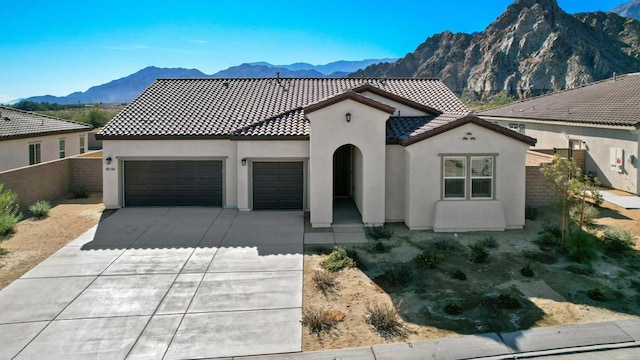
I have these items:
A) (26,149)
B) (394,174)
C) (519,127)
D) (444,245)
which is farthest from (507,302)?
(519,127)

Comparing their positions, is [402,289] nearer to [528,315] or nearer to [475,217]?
[528,315]

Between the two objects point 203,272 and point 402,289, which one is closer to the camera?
point 402,289

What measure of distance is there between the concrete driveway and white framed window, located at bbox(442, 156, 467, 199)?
5070mm

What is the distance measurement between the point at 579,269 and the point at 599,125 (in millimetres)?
13173

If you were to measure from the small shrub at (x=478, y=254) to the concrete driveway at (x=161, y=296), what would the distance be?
4523mm

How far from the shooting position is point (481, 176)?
1541 cm

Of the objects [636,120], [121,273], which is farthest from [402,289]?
[636,120]

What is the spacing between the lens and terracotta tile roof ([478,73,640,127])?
2213 cm

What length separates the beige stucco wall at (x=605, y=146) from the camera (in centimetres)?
2044

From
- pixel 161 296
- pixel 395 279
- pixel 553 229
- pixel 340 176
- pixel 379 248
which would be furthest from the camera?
pixel 340 176

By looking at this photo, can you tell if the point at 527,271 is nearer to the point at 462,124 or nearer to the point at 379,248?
the point at 379,248

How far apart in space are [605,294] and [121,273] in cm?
1100

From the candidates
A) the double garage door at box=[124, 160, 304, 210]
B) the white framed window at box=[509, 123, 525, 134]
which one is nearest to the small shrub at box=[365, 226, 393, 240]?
the double garage door at box=[124, 160, 304, 210]

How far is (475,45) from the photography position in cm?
12800
